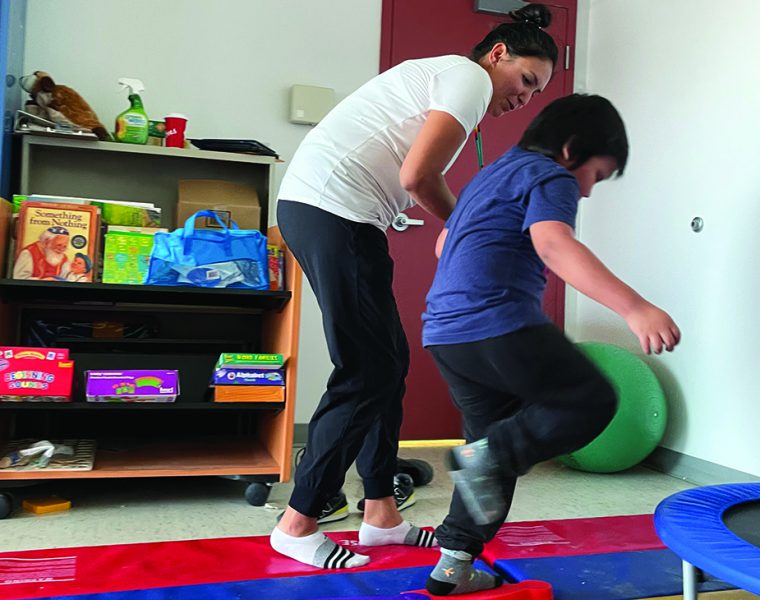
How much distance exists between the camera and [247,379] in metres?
2.35

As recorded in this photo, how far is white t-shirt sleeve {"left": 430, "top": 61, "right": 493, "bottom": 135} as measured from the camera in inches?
61.6

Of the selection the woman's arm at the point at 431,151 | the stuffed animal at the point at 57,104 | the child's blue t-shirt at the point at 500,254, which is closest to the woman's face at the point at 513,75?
the woman's arm at the point at 431,151

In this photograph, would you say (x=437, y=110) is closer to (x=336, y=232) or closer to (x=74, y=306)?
(x=336, y=232)

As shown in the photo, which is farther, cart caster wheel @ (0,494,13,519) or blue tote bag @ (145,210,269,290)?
blue tote bag @ (145,210,269,290)

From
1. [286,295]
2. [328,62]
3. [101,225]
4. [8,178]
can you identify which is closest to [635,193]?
[328,62]

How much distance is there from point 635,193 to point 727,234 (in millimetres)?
564

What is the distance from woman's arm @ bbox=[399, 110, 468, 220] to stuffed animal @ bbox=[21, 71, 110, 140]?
1.50 metres

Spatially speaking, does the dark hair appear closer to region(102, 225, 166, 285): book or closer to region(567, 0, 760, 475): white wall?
region(102, 225, 166, 285): book

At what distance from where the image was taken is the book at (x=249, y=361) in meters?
2.34

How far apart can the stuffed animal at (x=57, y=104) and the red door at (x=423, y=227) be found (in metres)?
1.29

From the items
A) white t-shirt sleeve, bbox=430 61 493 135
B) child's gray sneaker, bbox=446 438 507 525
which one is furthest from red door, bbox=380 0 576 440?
child's gray sneaker, bbox=446 438 507 525

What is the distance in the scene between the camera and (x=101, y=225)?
2.38 m

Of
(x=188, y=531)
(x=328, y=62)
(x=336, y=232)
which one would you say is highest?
(x=328, y=62)

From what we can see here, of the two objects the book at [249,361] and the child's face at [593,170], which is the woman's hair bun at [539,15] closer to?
the child's face at [593,170]
